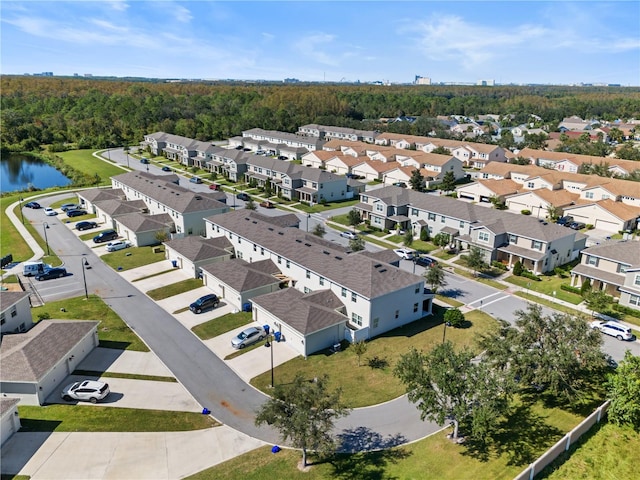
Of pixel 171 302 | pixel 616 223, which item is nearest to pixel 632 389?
pixel 171 302

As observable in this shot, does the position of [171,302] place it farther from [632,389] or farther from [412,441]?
[632,389]

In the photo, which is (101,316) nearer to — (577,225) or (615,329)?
(615,329)

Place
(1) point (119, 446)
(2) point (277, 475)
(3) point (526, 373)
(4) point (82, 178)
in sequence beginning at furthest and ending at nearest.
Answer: (4) point (82, 178), (3) point (526, 373), (1) point (119, 446), (2) point (277, 475)

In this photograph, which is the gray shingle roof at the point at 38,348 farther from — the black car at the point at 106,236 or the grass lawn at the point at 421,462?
the black car at the point at 106,236

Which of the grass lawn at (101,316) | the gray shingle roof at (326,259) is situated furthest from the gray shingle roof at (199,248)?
the grass lawn at (101,316)

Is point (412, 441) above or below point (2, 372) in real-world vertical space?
below

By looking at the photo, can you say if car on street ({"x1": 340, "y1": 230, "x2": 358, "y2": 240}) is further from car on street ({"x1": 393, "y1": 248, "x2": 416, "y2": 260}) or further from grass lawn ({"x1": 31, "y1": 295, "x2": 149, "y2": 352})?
grass lawn ({"x1": 31, "y1": 295, "x2": 149, "y2": 352})

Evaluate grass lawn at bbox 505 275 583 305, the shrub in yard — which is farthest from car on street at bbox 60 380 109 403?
the shrub in yard
